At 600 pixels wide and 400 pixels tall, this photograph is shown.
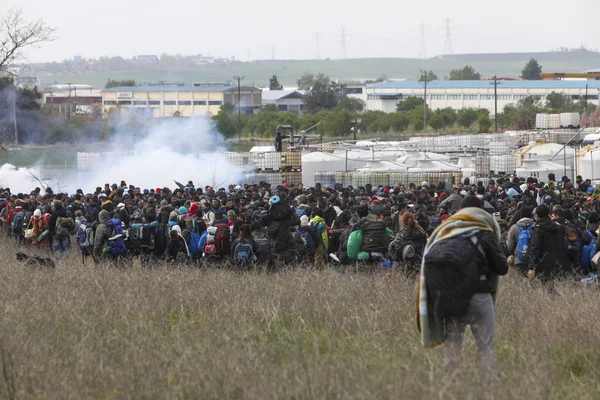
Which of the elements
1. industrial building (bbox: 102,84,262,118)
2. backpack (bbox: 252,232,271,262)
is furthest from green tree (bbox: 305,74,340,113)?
backpack (bbox: 252,232,271,262)

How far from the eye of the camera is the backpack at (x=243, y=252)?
14273mm

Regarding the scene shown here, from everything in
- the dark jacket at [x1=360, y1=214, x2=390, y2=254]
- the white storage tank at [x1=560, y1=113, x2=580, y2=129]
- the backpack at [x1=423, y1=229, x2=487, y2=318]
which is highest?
the white storage tank at [x1=560, y1=113, x2=580, y2=129]

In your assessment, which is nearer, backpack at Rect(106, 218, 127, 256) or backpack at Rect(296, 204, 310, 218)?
backpack at Rect(106, 218, 127, 256)

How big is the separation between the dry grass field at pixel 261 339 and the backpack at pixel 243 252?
0.60 meters

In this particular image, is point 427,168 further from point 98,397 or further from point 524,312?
point 98,397

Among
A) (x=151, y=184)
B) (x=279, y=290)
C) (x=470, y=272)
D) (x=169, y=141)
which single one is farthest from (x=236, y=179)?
(x=470, y=272)

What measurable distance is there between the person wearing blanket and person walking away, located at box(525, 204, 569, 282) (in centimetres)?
413

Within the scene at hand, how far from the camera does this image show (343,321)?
10.2 m

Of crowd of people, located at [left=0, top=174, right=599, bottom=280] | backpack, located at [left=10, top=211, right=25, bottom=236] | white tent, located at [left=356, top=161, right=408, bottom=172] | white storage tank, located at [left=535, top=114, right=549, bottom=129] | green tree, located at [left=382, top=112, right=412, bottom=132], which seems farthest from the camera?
green tree, located at [left=382, top=112, right=412, bottom=132]

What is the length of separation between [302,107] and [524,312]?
132 m

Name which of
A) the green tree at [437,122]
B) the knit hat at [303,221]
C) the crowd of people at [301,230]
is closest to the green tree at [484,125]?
the green tree at [437,122]

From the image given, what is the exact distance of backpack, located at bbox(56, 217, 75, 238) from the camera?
17.3m

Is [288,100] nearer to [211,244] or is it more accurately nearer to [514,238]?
[211,244]

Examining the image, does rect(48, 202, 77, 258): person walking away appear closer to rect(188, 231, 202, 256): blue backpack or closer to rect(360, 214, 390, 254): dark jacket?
rect(188, 231, 202, 256): blue backpack
